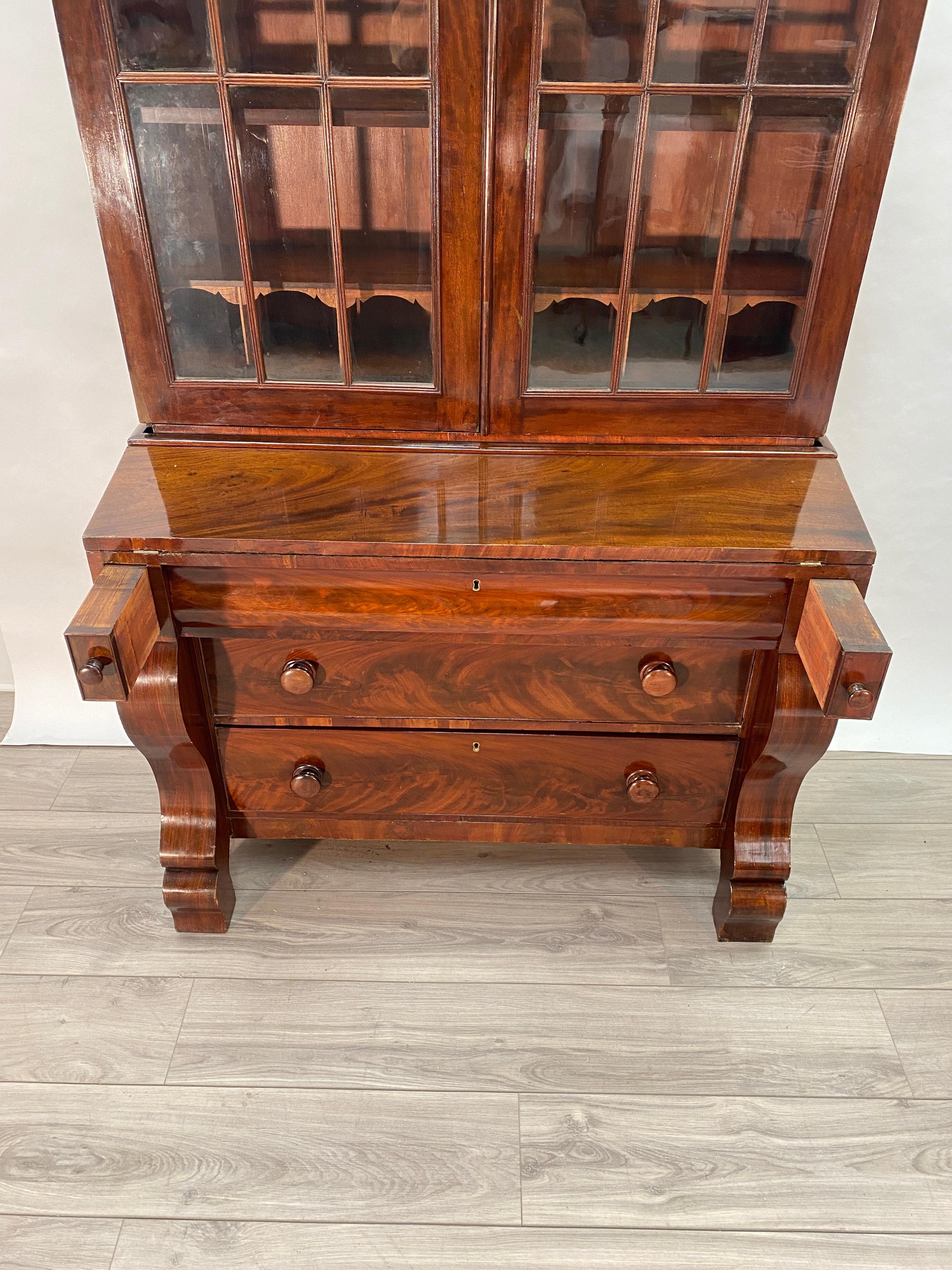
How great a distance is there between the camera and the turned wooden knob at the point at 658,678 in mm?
1460

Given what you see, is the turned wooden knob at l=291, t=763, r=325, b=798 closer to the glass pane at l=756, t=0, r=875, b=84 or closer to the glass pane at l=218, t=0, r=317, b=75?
the glass pane at l=218, t=0, r=317, b=75

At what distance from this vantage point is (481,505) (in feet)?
4.69

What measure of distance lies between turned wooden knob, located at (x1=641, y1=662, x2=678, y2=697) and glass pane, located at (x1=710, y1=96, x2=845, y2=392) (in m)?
0.45

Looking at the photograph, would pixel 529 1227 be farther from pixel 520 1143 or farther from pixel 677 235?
pixel 677 235

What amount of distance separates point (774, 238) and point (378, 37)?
2.08 ft

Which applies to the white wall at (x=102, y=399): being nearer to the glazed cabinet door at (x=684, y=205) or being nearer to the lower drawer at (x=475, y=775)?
the glazed cabinet door at (x=684, y=205)

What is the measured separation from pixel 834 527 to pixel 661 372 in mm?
371

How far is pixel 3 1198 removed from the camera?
4.69ft

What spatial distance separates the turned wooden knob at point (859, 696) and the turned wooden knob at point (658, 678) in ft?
0.92

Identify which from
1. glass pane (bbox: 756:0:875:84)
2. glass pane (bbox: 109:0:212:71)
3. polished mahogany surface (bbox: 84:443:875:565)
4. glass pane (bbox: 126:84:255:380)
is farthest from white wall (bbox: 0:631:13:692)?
glass pane (bbox: 756:0:875:84)

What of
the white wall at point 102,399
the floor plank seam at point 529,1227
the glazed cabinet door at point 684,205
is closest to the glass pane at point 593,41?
the glazed cabinet door at point 684,205

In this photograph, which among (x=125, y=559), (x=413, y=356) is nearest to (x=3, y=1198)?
(x=125, y=559)

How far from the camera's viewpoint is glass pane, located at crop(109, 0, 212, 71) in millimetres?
1295

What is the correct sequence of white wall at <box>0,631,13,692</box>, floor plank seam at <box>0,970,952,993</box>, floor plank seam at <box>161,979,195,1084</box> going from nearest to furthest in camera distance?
floor plank seam at <box>161,979,195,1084</box>, floor plank seam at <box>0,970,952,993</box>, white wall at <box>0,631,13,692</box>
